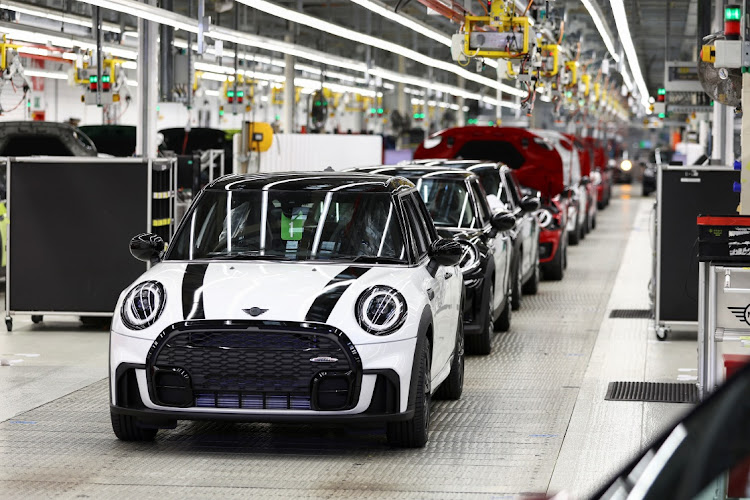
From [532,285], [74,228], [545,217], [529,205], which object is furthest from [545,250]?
[74,228]

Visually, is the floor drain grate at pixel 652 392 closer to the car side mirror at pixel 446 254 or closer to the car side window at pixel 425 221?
the car side window at pixel 425 221

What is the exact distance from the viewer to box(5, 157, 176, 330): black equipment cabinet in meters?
11.0

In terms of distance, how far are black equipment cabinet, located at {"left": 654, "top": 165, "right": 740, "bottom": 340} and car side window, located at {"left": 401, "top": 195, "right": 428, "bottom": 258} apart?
3535 millimetres

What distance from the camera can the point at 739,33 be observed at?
8.98 m

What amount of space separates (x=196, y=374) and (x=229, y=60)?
31.8m

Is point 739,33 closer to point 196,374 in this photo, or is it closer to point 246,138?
point 196,374

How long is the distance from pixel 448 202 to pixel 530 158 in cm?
711

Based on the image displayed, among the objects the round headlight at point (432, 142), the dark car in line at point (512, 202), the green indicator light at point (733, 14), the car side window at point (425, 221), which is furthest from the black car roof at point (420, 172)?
the round headlight at point (432, 142)

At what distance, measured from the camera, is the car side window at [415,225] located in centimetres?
723

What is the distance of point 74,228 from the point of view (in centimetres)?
1108

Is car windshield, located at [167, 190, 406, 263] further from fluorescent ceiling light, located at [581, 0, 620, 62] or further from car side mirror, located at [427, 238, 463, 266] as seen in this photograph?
fluorescent ceiling light, located at [581, 0, 620, 62]

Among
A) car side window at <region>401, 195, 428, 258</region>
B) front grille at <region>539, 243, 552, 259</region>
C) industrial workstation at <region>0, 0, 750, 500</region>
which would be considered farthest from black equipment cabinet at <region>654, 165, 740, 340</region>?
front grille at <region>539, 243, 552, 259</region>

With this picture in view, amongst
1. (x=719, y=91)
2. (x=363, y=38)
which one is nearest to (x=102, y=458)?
(x=719, y=91)

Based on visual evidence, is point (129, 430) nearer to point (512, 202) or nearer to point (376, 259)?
point (376, 259)
